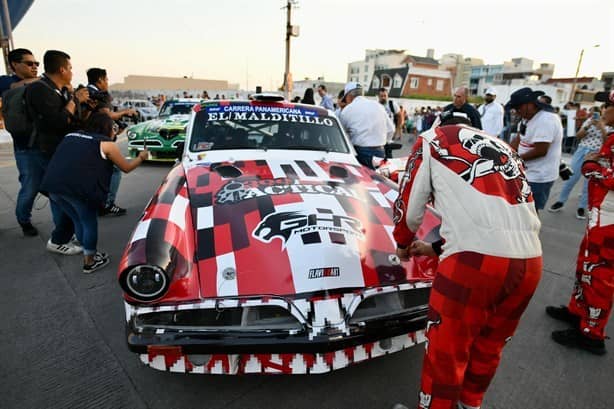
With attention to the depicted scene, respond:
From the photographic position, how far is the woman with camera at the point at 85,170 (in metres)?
2.77

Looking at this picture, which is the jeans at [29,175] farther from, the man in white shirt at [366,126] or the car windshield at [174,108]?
the car windshield at [174,108]

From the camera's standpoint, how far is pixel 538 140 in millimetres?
3242

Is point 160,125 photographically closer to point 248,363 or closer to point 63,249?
point 63,249

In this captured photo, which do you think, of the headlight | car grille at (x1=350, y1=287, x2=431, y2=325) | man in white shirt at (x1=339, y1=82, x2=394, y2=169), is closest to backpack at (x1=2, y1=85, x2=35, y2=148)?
the headlight

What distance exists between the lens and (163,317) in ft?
5.53

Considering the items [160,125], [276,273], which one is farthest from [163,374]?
[160,125]

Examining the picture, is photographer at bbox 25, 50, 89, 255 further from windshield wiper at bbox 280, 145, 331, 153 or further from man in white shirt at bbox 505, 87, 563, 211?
man in white shirt at bbox 505, 87, 563, 211

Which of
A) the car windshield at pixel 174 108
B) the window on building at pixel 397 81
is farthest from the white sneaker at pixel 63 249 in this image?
the window on building at pixel 397 81

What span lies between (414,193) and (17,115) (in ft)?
12.7

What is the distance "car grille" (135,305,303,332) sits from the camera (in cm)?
163

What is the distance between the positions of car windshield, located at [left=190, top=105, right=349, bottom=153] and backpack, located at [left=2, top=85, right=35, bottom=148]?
1.67 meters

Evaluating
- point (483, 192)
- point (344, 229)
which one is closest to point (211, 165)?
point (344, 229)

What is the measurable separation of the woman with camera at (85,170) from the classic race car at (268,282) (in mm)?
865

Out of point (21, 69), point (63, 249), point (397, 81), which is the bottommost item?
point (63, 249)
